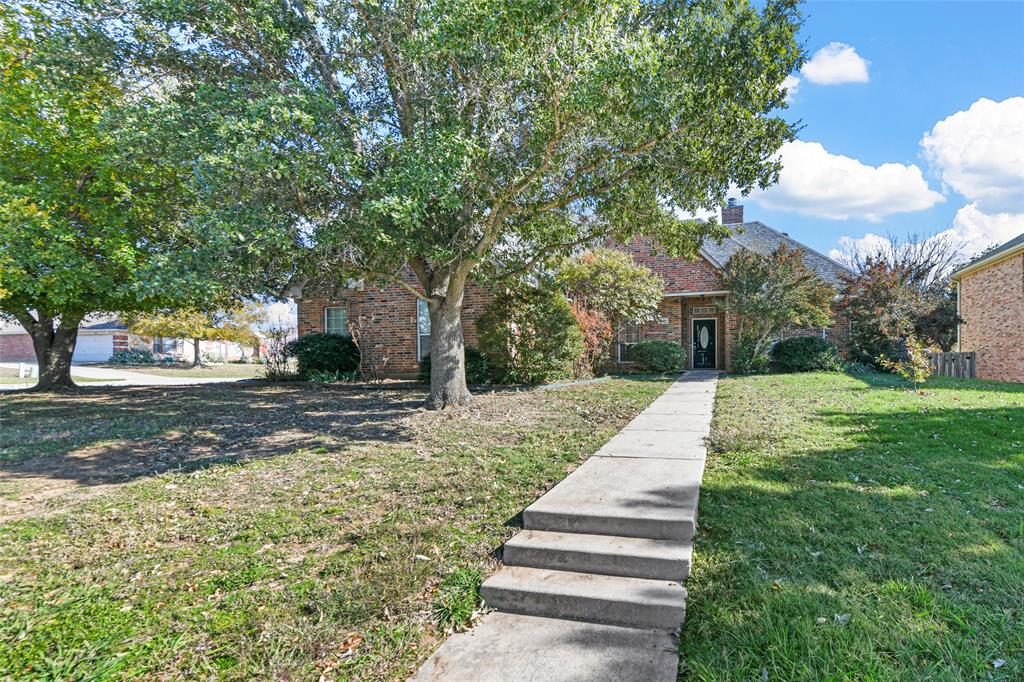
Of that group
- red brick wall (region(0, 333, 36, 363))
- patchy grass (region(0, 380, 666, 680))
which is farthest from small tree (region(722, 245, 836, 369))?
red brick wall (region(0, 333, 36, 363))

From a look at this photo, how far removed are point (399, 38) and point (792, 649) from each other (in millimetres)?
7767

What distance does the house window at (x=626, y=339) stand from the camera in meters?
18.2

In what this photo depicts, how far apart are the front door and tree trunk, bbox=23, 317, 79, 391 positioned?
1886 cm

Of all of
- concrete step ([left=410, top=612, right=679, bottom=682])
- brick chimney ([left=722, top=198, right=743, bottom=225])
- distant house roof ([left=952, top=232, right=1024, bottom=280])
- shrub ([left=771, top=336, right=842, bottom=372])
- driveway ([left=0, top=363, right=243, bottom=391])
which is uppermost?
brick chimney ([left=722, top=198, right=743, bottom=225])

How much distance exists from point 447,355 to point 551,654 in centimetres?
719

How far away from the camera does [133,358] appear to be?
110 ft

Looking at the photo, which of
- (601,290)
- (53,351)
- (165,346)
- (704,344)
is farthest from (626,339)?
(165,346)

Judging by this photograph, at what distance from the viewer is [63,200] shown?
959 centimetres

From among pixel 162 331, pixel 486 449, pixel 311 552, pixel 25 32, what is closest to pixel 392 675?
pixel 311 552

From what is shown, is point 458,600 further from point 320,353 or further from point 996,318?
point 996,318

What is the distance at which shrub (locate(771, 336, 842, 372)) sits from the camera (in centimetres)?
1555

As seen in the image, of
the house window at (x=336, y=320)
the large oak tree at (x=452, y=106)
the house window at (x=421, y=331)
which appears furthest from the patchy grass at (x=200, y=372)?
the large oak tree at (x=452, y=106)

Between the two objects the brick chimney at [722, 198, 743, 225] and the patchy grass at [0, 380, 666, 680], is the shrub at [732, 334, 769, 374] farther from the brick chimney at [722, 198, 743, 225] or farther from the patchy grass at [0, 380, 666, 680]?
the patchy grass at [0, 380, 666, 680]

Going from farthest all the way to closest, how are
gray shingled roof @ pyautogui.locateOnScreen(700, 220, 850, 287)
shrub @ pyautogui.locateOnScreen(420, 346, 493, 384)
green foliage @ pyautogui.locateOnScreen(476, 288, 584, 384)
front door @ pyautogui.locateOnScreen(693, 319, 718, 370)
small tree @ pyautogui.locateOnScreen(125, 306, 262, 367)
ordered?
small tree @ pyautogui.locateOnScreen(125, 306, 262, 367) → front door @ pyautogui.locateOnScreen(693, 319, 718, 370) → gray shingled roof @ pyautogui.locateOnScreen(700, 220, 850, 287) → shrub @ pyautogui.locateOnScreen(420, 346, 493, 384) → green foliage @ pyautogui.locateOnScreen(476, 288, 584, 384)
